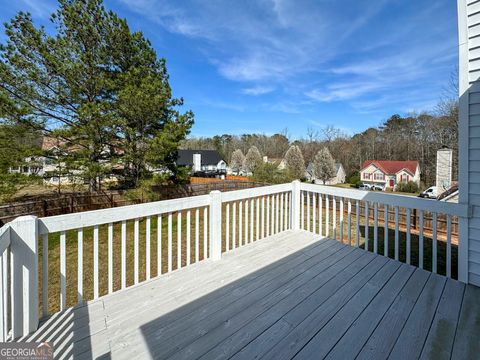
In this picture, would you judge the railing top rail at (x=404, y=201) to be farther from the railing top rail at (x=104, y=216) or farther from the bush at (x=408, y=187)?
the bush at (x=408, y=187)

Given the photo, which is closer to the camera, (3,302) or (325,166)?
(3,302)

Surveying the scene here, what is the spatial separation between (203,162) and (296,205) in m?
29.0

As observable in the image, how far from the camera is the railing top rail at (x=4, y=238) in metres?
1.28

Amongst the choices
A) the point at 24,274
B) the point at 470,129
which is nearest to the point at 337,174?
the point at 470,129

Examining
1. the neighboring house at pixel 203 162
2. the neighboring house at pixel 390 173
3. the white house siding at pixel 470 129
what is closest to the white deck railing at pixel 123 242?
the white house siding at pixel 470 129

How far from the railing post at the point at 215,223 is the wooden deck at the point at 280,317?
0.21 metres

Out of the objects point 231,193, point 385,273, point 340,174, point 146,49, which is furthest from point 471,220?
point 340,174

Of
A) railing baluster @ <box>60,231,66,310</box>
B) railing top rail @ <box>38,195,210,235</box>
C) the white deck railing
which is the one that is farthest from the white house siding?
railing baluster @ <box>60,231,66,310</box>

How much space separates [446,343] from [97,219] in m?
2.73

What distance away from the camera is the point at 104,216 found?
196cm

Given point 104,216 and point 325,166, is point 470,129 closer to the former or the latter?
point 104,216

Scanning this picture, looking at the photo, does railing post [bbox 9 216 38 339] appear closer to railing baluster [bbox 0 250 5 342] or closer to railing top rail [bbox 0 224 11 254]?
railing top rail [bbox 0 224 11 254]

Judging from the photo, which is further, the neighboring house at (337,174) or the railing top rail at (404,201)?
the neighboring house at (337,174)

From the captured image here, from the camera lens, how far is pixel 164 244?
18.7ft
